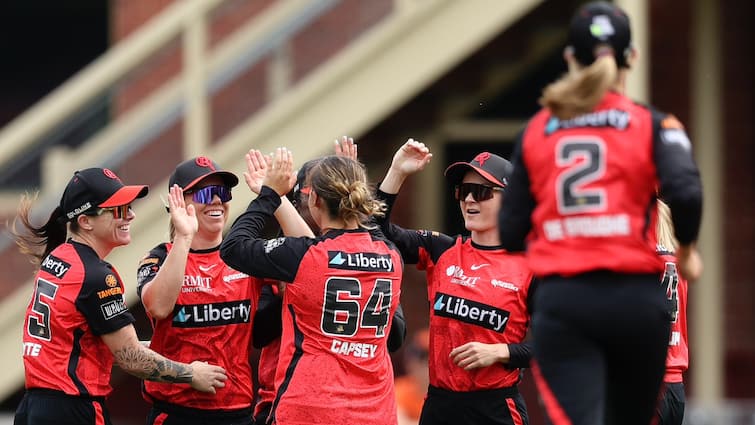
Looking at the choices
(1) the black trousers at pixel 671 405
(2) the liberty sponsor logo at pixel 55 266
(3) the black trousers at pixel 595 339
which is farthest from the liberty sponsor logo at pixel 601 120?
(2) the liberty sponsor logo at pixel 55 266

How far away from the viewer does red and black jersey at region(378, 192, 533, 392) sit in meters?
5.87

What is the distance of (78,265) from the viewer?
568 centimetres

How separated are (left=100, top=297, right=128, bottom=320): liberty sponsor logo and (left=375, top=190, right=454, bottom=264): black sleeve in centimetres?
117

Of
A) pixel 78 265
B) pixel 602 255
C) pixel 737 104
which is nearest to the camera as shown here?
pixel 602 255

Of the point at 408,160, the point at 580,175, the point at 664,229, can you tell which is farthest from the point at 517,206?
the point at 664,229

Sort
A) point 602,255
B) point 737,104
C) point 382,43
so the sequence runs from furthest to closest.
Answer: point 737,104 < point 382,43 < point 602,255

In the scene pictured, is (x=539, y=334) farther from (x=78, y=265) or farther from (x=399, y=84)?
(x=399, y=84)

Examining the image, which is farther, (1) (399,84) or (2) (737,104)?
(2) (737,104)

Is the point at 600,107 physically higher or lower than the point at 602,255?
higher

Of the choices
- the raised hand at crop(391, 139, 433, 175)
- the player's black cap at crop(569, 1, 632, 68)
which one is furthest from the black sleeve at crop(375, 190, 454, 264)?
the player's black cap at crop(569, 1, 632, 68)

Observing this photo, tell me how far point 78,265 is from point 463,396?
1.72m

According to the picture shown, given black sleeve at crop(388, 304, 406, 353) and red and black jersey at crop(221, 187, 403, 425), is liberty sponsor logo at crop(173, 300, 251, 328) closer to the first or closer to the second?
red and black jersey at crop(221, 187, 403, 425)

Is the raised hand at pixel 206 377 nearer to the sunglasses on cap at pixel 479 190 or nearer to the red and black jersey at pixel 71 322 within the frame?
the red and black jersey at pixel 71 322

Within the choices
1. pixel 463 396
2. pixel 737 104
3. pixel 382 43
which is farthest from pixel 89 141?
pixel 737 104
